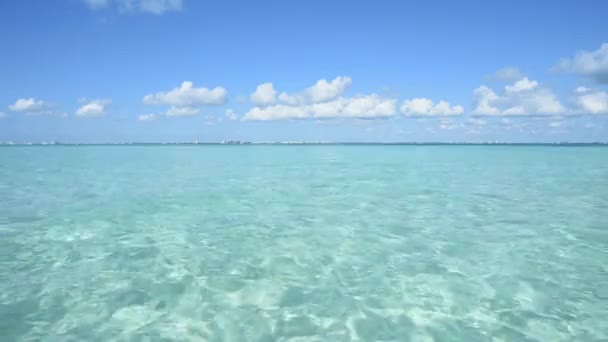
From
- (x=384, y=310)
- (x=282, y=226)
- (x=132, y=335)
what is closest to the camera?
(x=132, y=335)

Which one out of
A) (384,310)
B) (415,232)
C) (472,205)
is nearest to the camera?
(384,310)

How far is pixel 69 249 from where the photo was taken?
11.8 metres

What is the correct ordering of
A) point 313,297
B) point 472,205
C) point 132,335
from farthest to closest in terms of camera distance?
point 472,205, point 313,297, point 132,335

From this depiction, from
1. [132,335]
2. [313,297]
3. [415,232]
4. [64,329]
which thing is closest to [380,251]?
[415,232]

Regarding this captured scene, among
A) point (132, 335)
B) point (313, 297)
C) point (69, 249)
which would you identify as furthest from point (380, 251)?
point (69, 249)

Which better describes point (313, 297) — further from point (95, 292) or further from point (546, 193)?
point (546, 193)

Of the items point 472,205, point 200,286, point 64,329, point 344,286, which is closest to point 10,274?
point 64,329

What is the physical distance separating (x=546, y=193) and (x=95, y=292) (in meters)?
24.8

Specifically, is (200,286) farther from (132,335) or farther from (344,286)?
(344,286)

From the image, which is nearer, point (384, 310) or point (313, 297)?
point (384, 310)

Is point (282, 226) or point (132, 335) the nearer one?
point (132, 335)

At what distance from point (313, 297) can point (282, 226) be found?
6788 millimetres

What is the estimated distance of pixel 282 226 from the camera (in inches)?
593

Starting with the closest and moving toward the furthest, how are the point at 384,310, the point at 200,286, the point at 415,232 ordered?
the point at 384,310
the point at 200,286
the point at 415,232
